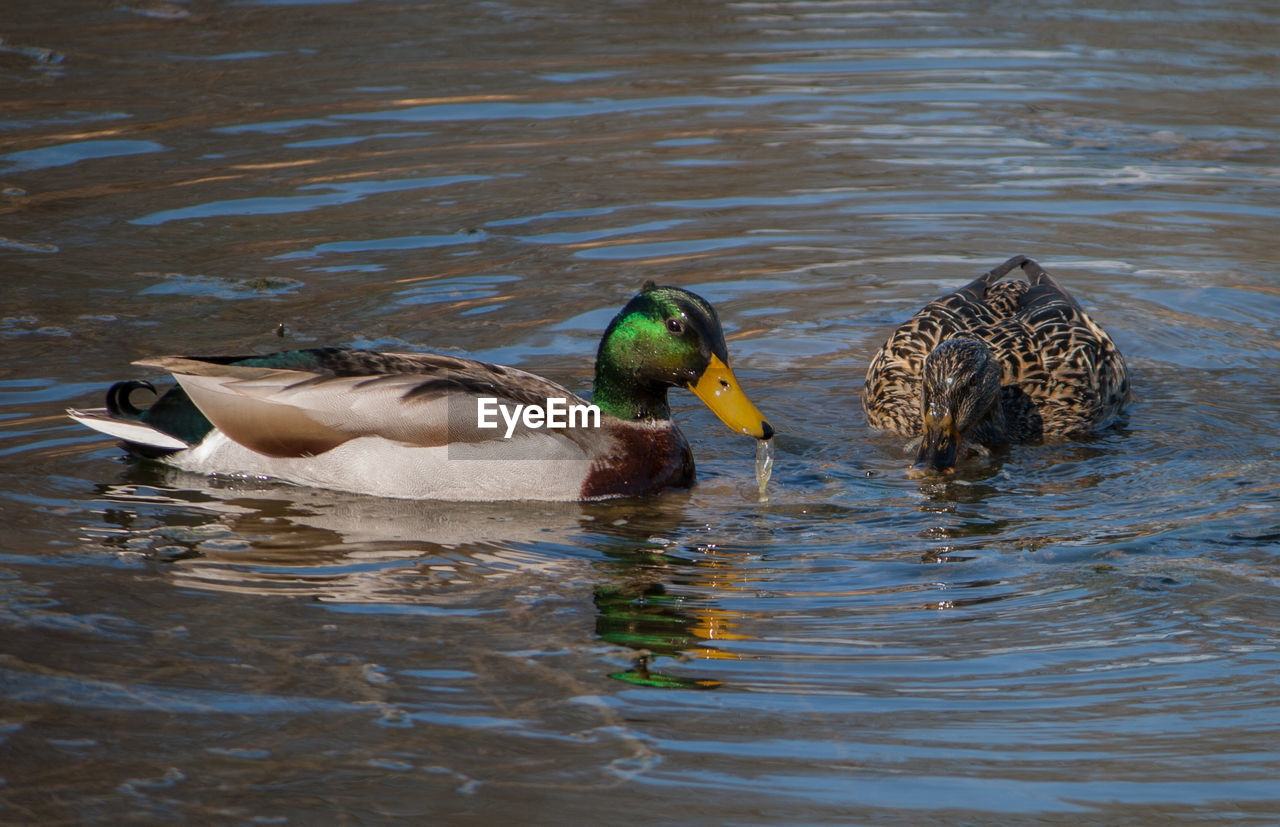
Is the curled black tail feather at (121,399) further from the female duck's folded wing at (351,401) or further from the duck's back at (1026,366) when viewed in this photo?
the duck's back at (1026,366)

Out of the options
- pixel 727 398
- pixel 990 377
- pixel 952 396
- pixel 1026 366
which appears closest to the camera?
pixel 727 398

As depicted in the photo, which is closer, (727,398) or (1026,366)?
(727,398)

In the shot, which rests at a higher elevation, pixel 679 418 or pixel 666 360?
pixel 666 360

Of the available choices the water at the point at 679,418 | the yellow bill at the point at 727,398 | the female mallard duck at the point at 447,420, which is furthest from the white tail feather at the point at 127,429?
the yellow bill at the point at 727,398

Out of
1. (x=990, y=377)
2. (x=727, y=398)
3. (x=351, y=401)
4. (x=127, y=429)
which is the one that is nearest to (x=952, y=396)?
(x=990, y=377)

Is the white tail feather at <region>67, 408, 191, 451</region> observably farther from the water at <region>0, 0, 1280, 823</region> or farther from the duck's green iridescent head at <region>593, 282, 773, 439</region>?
the duck's green iridescent head at <region>593, 282, 773, 439</region>

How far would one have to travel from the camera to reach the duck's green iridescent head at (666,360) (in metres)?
6.88

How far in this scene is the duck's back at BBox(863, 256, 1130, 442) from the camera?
→ 8.00m

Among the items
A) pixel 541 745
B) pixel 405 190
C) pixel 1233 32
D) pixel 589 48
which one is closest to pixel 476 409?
pixel 541 745

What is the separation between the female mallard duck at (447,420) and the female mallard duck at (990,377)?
44.9 inches

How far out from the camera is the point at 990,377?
7.57 m

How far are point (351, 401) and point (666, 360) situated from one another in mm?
1350

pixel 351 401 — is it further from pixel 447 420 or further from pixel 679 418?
pixel 679 418

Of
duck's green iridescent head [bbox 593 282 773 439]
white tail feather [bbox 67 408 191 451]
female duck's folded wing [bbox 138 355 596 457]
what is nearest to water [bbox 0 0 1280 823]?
white tail feather [bbox 67 408 191 451]
